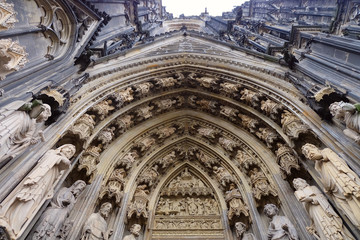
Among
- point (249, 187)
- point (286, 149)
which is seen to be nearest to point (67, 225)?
point (249, 187)

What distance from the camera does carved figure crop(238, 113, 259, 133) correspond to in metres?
6.38

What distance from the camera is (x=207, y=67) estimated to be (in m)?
7.96

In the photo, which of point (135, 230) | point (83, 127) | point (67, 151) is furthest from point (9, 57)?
point (135, 230)

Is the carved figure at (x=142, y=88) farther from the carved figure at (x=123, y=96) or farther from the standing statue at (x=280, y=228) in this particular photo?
the standing statue at (x=280, y=228)

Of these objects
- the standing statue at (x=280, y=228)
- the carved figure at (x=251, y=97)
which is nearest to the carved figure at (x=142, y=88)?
the carved figure at (x=251, y=97)

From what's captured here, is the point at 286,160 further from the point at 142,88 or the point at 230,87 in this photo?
the point at 142,88

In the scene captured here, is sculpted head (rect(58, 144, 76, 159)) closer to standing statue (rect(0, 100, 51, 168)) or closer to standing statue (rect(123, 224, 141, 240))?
standing statue (rect(0, 100, 51, 168))

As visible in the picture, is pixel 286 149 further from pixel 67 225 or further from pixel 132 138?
pixel 67 225

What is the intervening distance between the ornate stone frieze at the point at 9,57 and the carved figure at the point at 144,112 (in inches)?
141

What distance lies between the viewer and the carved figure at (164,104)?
7.71 meters

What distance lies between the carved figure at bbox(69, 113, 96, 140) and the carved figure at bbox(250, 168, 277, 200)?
366 cm

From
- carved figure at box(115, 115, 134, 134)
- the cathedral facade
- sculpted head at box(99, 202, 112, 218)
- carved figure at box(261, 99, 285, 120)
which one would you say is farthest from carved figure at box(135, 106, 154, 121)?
carved figure at box(261, 99, 285, 120)

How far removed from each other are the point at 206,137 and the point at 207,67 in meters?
2.27

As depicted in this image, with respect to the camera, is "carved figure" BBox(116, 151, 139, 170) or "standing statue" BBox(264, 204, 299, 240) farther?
"carved figure" BBox(116, 151, 139, 170)
